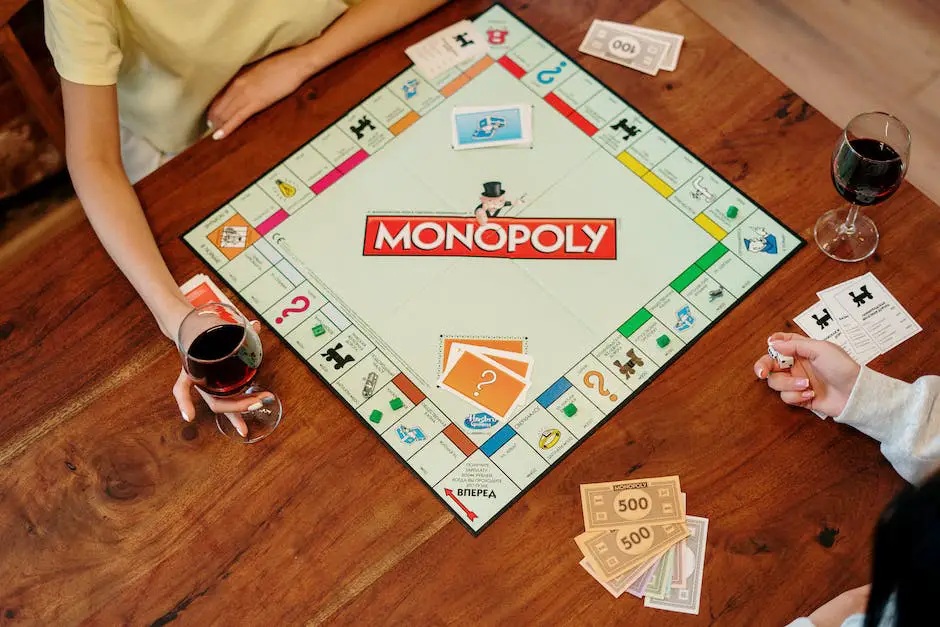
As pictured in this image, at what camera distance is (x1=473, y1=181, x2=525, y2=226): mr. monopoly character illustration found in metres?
1.57

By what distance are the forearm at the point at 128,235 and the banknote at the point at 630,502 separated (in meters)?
0.73

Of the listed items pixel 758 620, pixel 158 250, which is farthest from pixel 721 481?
pixel 158 250

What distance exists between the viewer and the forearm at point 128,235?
149 centimetres

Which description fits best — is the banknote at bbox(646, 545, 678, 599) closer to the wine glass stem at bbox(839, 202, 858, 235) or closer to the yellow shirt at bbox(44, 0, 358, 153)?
the wine glass stem at bbox(839, 202, 858, 235)

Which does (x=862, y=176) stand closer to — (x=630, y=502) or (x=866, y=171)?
(x=866, y=171)

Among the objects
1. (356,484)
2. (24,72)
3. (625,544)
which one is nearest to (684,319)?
(625,544)

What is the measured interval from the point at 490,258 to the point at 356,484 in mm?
447

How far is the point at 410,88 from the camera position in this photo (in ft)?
5.66

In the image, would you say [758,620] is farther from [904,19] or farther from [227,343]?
[904,19]

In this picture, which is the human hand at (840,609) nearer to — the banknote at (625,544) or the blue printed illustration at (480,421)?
the banknote at (625,544)

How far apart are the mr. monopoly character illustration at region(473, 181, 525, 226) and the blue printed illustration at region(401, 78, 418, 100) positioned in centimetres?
26

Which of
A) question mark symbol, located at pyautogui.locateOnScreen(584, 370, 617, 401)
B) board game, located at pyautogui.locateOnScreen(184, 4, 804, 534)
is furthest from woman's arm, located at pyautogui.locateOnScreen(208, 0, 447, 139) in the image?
question mark symbol, located at pyautogui.locateOnScreen(584, 370, 617, 401)

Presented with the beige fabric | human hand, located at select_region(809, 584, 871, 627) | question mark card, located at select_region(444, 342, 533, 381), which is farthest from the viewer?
the beige fabric

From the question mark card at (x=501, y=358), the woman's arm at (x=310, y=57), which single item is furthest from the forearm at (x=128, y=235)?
the question mark card at (x=501, y=358)
